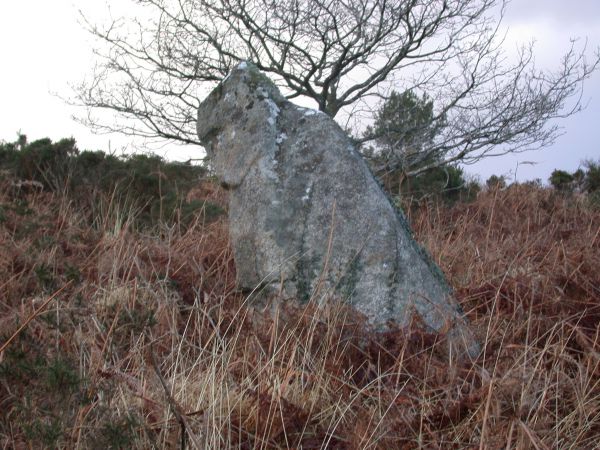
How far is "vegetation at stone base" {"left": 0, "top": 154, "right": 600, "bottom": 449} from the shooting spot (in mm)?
2342

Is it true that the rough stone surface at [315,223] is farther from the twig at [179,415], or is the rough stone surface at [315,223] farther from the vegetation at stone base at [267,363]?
the twig at [179,415]

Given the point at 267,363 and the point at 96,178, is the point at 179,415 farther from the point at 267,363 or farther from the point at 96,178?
the point at 96,178

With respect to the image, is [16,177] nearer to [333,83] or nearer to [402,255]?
[402,255]

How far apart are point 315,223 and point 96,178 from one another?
3.39m

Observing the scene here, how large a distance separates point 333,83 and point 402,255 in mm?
8305

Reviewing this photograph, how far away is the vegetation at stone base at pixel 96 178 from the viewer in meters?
6.29

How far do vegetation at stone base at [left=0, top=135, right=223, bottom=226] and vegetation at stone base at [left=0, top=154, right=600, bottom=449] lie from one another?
3.90 ft

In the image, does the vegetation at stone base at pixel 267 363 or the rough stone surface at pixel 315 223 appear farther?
the rough stone surface at pixel 315 223

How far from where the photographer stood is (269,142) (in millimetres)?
3867

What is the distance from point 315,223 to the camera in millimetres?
3674

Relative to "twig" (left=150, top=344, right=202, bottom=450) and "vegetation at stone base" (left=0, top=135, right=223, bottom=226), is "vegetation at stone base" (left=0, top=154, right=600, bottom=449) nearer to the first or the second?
"twig" (left=150, top=344, right=202, bottom=450)

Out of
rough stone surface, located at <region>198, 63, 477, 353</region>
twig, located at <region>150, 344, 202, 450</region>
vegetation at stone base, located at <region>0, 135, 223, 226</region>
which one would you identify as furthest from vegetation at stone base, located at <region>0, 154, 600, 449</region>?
vegetation at stone base, located at <region>0, 135, 223, 226</region>

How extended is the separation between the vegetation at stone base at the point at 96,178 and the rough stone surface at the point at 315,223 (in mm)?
2202

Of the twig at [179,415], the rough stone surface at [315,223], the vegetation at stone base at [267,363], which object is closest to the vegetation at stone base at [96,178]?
the vegetation at stone base at [267,363]
